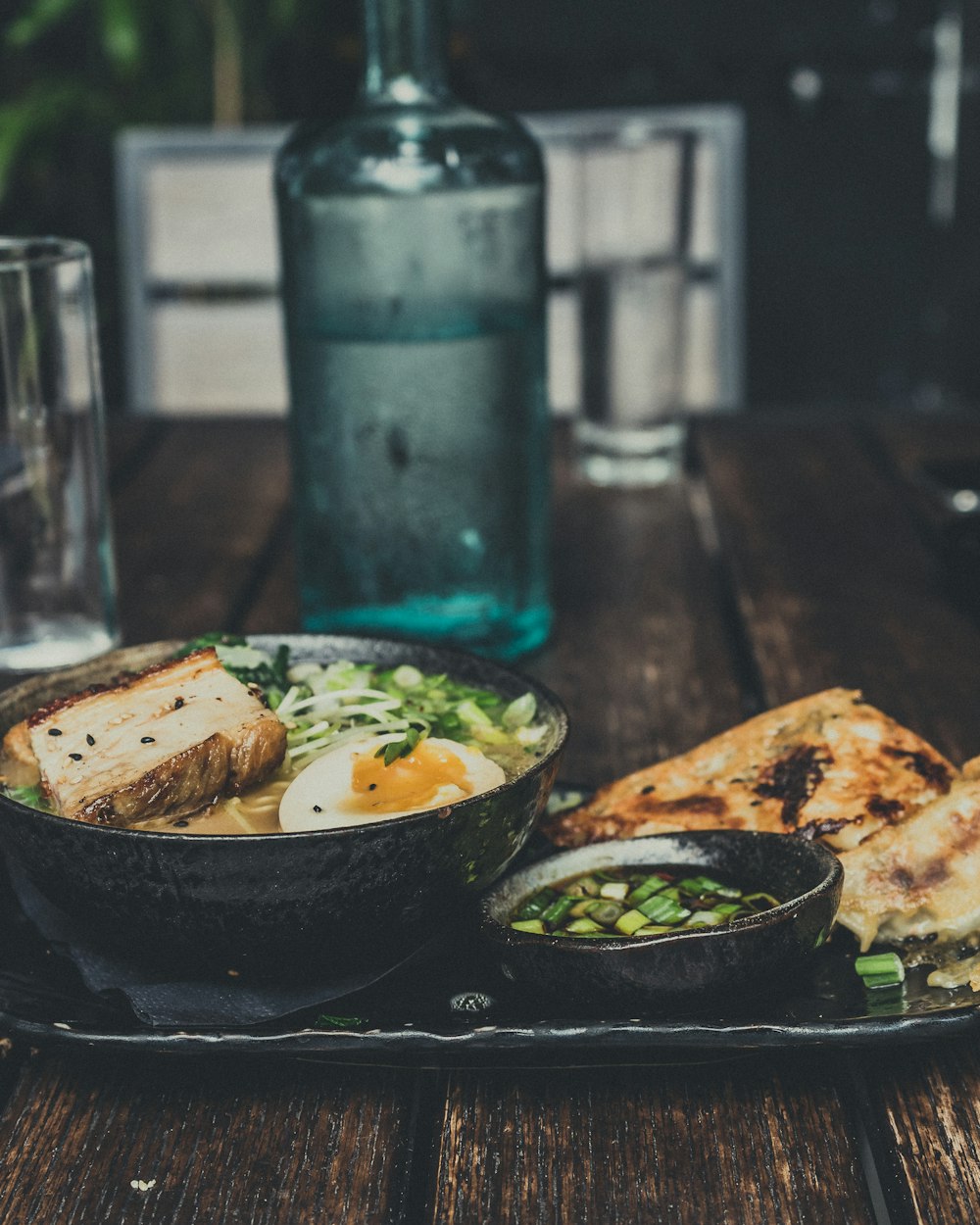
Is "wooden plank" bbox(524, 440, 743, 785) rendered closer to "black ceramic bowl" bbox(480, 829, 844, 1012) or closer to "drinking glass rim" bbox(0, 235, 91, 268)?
"black ceramic bowl" bbox(480, 829, 844, 1012)

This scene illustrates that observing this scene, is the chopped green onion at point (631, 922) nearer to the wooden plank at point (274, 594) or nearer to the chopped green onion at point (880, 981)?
the chopped green onion at point (880, 981)

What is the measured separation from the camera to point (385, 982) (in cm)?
81

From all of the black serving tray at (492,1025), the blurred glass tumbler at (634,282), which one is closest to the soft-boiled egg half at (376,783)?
the black serving tray at (492,1025)

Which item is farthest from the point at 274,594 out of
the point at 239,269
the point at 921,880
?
the point at 239,269

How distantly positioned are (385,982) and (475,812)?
0.37 ft

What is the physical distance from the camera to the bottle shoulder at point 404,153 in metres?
1.31

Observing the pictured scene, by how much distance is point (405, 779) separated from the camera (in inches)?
33.9

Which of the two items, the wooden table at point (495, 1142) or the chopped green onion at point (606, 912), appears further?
the chopped green onion at point (606, 912)

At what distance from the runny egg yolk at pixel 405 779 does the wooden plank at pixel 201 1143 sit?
0.49ft

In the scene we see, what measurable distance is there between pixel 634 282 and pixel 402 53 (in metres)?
0.74

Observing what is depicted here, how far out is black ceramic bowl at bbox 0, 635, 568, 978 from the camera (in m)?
0.75

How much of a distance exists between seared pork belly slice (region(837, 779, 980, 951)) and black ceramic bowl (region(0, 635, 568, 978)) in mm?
197

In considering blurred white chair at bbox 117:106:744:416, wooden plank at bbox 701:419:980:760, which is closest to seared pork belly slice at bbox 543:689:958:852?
wooden plank at bbox 701:419:980:760

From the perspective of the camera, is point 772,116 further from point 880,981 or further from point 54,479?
point 880,981
